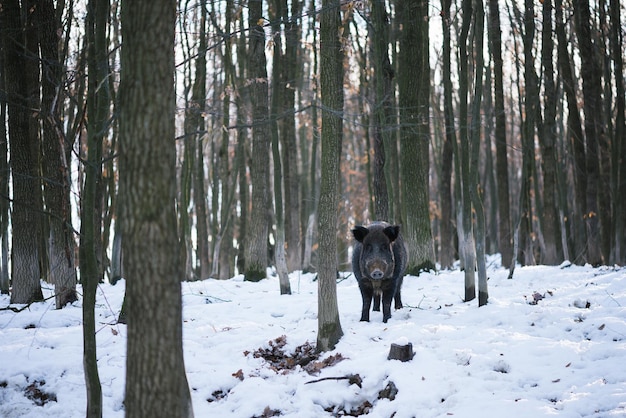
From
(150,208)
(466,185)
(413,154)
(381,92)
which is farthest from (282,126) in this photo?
(150,208)

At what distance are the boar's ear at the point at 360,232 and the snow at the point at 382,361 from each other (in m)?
1.33

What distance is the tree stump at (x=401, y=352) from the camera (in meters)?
7.05

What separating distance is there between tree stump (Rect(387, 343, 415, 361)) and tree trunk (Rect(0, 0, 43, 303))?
23.0ft

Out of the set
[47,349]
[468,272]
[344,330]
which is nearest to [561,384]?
[344,330]

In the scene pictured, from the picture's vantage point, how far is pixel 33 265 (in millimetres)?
10828

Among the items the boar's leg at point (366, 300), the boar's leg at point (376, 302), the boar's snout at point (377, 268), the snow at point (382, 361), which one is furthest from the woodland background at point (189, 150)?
the boar's leg at point (376, 302)

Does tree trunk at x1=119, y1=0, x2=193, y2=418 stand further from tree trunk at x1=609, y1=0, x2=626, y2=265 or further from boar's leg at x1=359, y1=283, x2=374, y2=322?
tree trunk at x1=609, y1=0, x2=626, y2=265

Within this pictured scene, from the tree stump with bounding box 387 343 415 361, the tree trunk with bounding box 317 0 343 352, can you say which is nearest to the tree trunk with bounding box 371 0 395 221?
the tree trunk with bounding box 317 0 343 352

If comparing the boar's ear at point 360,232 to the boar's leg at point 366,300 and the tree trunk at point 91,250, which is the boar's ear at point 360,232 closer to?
the boar's leg at point 366,300

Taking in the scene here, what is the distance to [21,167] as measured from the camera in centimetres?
1087

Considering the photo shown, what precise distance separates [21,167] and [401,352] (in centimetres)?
799

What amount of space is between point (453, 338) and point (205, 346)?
3.50m

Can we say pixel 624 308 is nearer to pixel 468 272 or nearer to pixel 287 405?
pixel 468 272

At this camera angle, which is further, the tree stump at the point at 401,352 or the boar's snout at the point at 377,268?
the boar's snout at the point at 377,268
